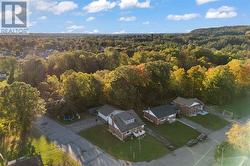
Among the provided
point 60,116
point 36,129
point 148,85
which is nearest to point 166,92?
point 148,85

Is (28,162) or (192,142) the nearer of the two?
(28,162)

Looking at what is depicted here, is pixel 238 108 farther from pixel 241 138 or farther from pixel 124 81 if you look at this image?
pixel 241 138

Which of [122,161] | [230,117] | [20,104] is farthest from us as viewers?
[230,117]

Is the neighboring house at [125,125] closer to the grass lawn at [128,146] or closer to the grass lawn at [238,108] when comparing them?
the grass lawn at [128,146]

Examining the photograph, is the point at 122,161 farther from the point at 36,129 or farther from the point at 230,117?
the point at 230,117

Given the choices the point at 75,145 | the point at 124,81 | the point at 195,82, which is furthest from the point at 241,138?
the point at 195,82
